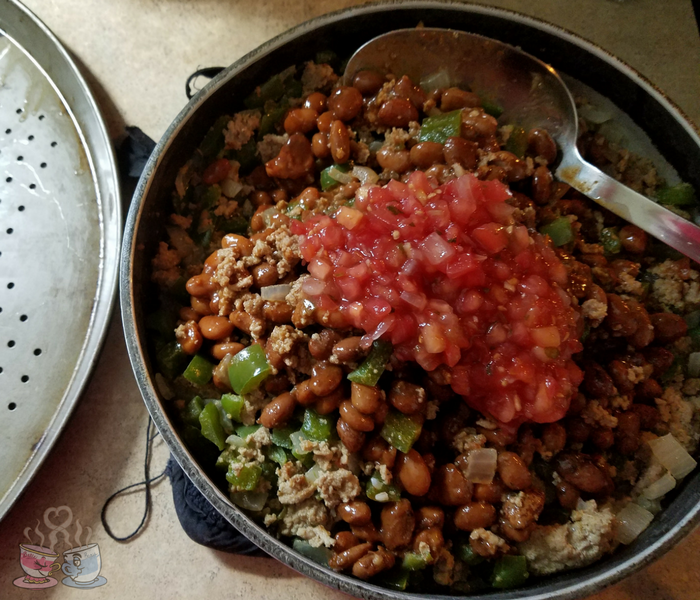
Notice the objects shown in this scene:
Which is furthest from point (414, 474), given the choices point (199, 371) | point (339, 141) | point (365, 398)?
point (339, 141)

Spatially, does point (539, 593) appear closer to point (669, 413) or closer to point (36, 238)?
point (669, 413)

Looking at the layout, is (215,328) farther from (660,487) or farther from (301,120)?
(660,487)

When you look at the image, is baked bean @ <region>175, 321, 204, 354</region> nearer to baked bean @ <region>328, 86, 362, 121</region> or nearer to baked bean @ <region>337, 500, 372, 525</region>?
baked bean @ <region>337, 500, 372, 525</region>

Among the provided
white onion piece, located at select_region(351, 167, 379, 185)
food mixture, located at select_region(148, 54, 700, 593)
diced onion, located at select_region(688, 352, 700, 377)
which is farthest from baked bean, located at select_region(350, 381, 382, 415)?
diced onion, located at select_region(688, 352, 700, 377)

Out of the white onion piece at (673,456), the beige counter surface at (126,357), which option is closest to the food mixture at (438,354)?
the white onion piece at (673,456)

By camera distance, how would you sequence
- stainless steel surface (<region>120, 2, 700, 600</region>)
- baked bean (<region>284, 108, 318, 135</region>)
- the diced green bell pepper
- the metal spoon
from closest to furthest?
1. stainless steel surface (<region>120, 2, 700, 600</region>)
2. the diced green bell pepper
3. the metal spoon
4. baked bean (<region>284, 108, 318, 135</region>)

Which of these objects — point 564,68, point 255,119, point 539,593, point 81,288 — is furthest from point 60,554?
point 564,68
